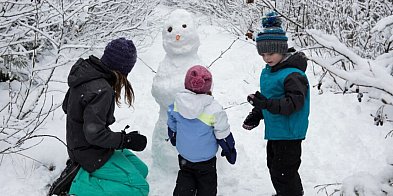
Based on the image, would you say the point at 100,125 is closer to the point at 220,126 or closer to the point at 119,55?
the point at 119,55

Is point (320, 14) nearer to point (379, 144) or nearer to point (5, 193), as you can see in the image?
point (379, 144)

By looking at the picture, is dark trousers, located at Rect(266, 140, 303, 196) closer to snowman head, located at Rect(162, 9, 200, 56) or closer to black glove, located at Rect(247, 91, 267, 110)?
black glove, located at Rect(247, 91, 267, 110)

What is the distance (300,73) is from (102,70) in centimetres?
147

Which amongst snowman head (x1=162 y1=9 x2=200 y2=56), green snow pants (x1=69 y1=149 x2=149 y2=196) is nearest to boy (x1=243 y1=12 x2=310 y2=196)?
snowman head (x1=162 y1=9 x2=200 y2=56)

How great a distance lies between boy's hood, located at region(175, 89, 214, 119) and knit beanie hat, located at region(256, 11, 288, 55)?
571mm

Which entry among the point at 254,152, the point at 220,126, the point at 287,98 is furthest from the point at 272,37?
the point at 254,152

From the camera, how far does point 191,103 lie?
293 centimetres

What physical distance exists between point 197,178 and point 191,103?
0.67 m

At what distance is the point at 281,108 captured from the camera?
2.73m

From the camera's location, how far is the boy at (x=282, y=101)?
109 inches

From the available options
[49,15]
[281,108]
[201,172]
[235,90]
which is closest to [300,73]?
[281,108]

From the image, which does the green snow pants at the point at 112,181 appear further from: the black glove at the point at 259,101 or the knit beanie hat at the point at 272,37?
the knit beanie hat at the point at 272,37

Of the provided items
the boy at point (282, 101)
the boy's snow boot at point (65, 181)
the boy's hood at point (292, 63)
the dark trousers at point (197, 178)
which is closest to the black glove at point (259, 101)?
the boy at point (282, 101)

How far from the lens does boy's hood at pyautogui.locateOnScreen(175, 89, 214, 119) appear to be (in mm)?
2924
